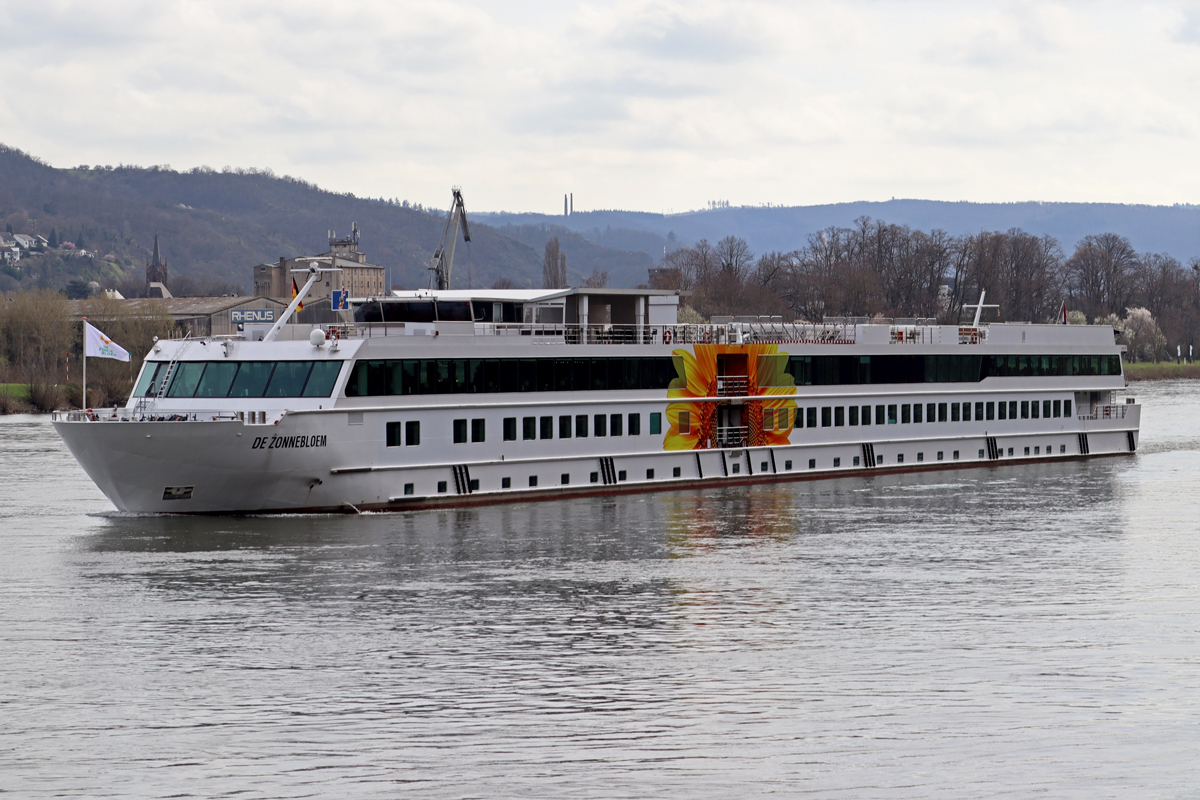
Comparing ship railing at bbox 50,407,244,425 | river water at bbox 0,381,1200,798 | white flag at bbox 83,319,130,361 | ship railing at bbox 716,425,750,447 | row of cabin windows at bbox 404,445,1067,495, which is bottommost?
river water at bbox 0,381,1200,798

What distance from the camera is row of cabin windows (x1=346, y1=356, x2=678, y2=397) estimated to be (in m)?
35.3

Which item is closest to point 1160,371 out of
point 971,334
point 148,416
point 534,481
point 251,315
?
point 251,315

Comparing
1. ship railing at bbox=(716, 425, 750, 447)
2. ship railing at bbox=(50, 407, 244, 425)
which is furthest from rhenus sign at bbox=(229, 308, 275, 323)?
ship railing at bbox=(50, 407, 244, 425)

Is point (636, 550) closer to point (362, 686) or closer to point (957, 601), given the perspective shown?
point (957, 601)

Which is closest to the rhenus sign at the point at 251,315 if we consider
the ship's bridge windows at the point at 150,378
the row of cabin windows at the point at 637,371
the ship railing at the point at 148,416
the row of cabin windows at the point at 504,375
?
the row of cabin windows at the point at 637,371

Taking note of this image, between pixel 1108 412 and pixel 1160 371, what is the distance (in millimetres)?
80379

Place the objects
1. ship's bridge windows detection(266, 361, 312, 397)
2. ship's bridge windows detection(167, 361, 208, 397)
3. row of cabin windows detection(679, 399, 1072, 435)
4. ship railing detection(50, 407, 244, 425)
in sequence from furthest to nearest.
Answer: row of cabin windows detection(679, 399, 1072, 435) → ship's bridge windows detection(167, 361, 208, 397) → ship's bridge windows detection(266, 361, 312, 397) → ship railing detection(50, 407, 244, 425)

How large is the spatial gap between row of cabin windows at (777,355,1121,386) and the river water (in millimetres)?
9277

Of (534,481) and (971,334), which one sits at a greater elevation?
(971,334)

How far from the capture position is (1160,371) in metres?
129

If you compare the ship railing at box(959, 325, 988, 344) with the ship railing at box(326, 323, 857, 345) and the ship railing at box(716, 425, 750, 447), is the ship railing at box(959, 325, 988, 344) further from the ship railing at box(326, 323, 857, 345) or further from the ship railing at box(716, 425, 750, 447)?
the ship railing at box(716, 425, 750, 447)

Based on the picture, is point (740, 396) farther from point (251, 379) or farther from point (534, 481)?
point (251, 379)

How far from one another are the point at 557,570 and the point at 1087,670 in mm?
11123

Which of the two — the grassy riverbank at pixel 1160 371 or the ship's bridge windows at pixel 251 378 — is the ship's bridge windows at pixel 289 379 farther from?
the grassy riverbank at pixel 1160 371
